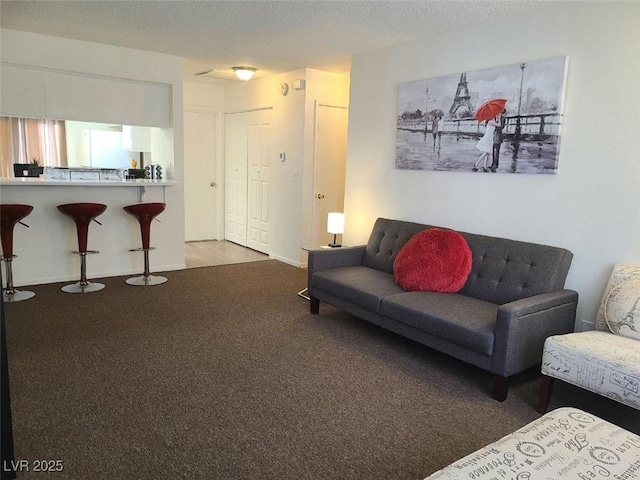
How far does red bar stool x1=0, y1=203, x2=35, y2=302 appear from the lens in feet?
13.0

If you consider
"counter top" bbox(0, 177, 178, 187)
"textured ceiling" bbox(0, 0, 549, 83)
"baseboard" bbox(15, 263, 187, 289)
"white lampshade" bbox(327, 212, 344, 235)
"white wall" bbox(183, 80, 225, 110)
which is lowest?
"baseboard" bbox(15, 263, 187, 289)

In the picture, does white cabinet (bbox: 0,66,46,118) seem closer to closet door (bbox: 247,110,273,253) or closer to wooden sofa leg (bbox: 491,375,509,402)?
closet door (bbox: 247,110,273,253)

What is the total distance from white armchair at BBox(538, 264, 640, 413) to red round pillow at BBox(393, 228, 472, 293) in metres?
0.91

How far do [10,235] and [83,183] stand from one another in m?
0.82

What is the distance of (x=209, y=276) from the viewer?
5.23m

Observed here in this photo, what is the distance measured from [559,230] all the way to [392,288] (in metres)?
1.22

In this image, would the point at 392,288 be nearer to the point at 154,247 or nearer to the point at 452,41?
the point at 452,41

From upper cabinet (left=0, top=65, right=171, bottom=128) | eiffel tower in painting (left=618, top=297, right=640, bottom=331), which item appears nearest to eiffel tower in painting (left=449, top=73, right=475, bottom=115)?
eiffel tower in painting (left=618, top=297, right=640, bottom=331)

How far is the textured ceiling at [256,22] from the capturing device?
131 inches

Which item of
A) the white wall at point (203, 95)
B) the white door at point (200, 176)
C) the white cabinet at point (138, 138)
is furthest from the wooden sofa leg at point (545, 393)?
the white wall at point (203, 95)

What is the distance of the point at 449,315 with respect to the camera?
9.46 feet

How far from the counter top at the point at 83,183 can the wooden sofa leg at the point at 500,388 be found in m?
3.89

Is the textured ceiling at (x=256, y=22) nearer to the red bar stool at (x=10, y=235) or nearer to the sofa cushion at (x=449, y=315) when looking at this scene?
the red bar stool at (x=10, y=235)

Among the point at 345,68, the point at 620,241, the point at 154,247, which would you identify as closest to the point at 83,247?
the point at 154,247
